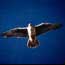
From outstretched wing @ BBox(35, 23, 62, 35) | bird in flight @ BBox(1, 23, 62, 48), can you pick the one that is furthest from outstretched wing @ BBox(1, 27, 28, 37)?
outstretched wing @ BBox(35, 23, 62, 35)

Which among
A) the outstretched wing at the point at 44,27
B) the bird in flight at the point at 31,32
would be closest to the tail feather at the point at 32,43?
the bird in flight at the point at 31,32

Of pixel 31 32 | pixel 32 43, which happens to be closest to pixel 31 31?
pixel 31 32

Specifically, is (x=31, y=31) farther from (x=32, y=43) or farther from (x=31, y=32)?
(x=32, y=43)

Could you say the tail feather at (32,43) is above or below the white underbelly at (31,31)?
below

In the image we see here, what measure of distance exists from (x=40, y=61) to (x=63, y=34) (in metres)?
0.40

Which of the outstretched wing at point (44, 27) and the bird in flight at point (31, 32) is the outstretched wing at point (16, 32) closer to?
the bird in flight at point (31, 32)

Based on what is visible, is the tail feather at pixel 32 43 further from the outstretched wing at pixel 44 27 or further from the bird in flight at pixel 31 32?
the outstretched wing at pixel 44 27

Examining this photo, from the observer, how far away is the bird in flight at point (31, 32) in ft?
8.63

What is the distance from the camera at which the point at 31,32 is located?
8.58ft
